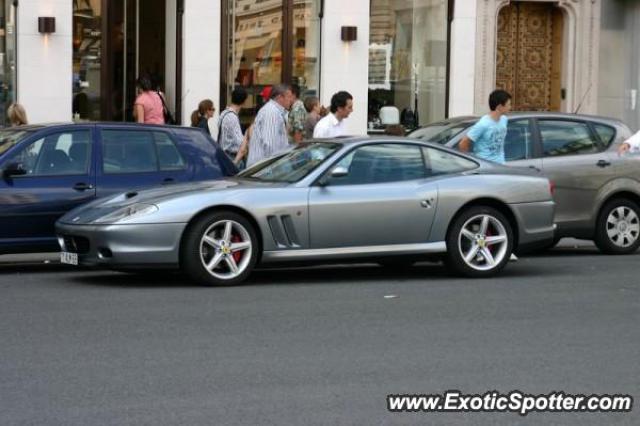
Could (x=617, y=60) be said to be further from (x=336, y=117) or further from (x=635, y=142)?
(x=635, y=142)

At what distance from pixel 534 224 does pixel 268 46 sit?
1070 cm

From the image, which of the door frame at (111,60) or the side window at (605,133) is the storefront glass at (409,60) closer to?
the door frame at (111,60)

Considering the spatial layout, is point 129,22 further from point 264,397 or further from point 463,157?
point 264,397

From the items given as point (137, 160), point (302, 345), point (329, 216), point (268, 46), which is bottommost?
point (302, 345)

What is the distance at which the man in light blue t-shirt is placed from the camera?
14.1 metres

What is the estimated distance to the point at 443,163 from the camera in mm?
12641

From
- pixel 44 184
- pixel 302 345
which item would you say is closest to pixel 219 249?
pixel 44 184

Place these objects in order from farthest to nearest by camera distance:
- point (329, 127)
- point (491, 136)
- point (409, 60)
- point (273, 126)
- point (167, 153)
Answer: point (409, 60) < point (329, 127) < point (273, 126) < point (491, 136) < point (167, 153)

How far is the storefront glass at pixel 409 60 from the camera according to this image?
76.7 ft

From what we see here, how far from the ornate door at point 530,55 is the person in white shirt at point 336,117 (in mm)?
8754

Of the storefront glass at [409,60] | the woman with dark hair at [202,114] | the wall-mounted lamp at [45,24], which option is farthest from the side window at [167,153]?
the storefront glass at [409,60]

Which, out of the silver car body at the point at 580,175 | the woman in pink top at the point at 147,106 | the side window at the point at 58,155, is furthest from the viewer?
the woman in pink top at the point at 147,106

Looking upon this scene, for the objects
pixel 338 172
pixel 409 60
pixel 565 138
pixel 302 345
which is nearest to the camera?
pixel 302 345

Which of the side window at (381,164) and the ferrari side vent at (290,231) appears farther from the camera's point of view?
the side window at (381,164)
